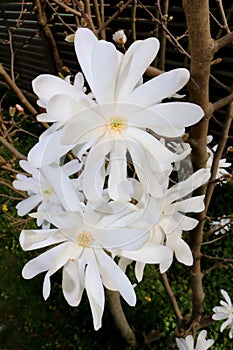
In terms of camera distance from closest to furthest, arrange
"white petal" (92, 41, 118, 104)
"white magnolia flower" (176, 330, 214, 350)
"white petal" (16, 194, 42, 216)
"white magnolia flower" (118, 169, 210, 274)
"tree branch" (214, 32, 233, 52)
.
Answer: "white petal" (92, 41, 118, 104) → "white magnolia flower" (118, 169, 210, 274) → "tree branch" (214, 32, 233, 52) → "white petal" (16, 194, 42, 216) → "white magnolia flower" (176, 330, 214, 350)

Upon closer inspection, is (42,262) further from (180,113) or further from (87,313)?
(87,313)

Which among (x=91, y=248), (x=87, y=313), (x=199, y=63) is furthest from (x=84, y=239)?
(x=87, y=313)

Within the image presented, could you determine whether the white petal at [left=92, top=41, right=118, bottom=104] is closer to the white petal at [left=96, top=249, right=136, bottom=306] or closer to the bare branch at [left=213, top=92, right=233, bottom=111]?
the white petal at [left=96, top=249, right=136, bottom=306]

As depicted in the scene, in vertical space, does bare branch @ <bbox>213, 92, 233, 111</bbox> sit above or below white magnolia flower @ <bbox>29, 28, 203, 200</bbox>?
below

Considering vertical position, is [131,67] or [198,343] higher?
[131,67]

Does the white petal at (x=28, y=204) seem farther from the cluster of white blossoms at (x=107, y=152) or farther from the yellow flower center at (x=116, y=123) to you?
the yellow flower center at (x=116, y=123)

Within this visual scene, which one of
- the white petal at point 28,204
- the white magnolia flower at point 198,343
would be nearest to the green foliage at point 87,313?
the white magnolia flower at point 198,343

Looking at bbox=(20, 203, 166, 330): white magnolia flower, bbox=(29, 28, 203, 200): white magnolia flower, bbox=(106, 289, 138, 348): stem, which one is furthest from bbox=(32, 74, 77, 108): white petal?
bbox=(106, 289, 138, 348): stem
